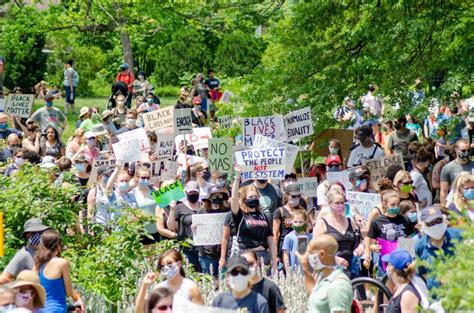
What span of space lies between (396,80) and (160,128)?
5.00 meters

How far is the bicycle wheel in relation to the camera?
12219mm

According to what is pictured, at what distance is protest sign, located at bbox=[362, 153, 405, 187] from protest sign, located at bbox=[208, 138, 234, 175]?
1902 millimetres

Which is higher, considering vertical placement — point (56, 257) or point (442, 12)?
point (442, 12)

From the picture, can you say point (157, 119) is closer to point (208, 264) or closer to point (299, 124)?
point (299, 124)

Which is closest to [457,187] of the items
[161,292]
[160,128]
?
[161,292]

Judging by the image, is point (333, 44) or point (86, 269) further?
point (333, 44)

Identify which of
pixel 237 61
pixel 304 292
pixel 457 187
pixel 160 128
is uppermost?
pixel 237 61

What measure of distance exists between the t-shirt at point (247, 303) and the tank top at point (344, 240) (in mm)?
3506

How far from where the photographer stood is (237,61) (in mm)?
48469

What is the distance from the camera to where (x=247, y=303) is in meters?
10.4

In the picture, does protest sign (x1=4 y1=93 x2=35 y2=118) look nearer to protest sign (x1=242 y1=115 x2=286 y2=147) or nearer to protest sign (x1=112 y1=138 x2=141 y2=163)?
protest sign (x1=112 y1=138 x2=141 y2=163)

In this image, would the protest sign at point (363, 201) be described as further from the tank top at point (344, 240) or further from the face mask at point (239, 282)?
the face mask at point (239, 282)

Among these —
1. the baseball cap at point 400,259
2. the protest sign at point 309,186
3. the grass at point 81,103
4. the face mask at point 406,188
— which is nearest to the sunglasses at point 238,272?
the baseball cap at point 400,259

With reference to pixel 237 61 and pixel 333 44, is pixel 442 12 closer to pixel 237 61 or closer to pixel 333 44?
pixel 333 44
